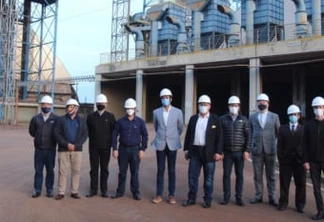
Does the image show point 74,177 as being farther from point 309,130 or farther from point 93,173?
point 309,130

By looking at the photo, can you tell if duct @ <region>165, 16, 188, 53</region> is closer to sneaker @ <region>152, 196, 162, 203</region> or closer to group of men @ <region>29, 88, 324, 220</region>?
group of men @ <region>29, 88, 324, 220</region>

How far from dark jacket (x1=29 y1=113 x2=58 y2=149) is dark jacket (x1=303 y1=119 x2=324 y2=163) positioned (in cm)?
471

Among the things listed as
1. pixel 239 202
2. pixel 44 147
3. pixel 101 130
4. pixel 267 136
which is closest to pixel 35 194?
pixel 44 147

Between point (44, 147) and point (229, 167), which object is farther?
point (44, 147)

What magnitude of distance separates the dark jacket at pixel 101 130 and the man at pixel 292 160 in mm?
3281

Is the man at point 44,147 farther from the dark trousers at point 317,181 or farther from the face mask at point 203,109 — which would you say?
the dark trousers at point 317,181

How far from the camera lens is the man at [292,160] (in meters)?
7.18

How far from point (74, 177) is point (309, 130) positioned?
4434mm

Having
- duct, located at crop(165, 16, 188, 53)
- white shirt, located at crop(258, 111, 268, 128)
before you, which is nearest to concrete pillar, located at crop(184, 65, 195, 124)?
duct, located at crop(165, 16, 188, 53)

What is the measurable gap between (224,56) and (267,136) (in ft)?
79.8

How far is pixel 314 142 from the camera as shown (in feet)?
22.4

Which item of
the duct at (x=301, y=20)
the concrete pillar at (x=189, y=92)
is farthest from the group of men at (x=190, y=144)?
the concrete pillar at (x=189, y=92)

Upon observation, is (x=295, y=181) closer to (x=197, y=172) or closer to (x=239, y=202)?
(x=239, y=202)

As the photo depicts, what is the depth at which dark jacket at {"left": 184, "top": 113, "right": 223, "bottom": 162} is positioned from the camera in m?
7.51
